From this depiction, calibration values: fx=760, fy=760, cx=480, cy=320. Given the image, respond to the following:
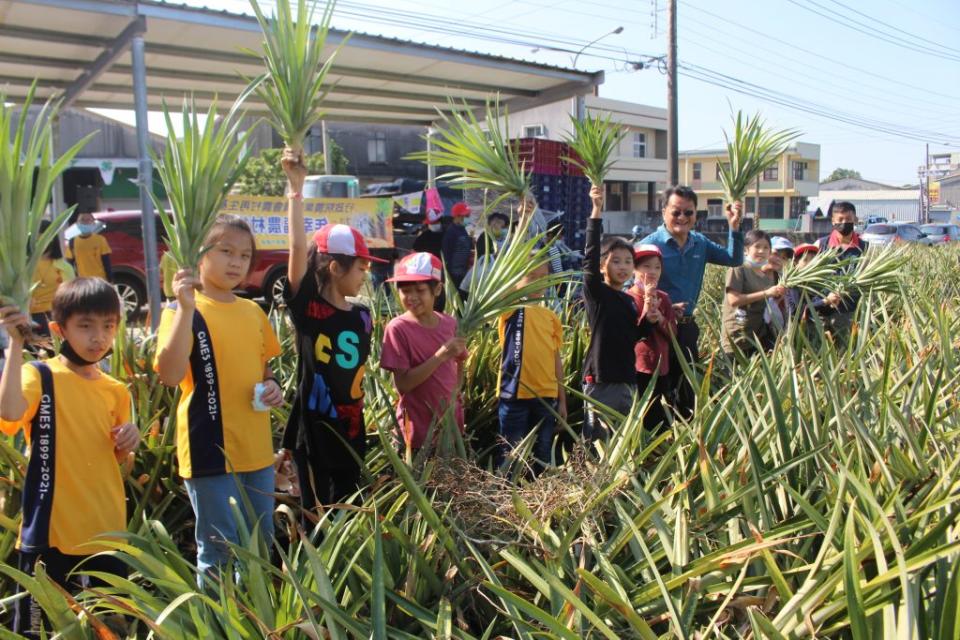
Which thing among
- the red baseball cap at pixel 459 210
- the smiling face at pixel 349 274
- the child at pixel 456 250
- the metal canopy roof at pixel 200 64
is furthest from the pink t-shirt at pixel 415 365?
the red baseball cap at pixel 459 210

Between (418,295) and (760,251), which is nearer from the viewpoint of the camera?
(418,295)

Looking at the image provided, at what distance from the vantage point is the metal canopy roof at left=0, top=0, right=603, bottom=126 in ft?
23.7

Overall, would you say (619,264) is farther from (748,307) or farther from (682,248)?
(748,307)

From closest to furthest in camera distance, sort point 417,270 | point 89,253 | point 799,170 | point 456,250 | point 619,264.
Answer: point 417,270 → point 619,264 → point 89,253 → point 456,250 → point 799,170

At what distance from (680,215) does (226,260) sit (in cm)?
287

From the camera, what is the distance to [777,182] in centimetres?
5897

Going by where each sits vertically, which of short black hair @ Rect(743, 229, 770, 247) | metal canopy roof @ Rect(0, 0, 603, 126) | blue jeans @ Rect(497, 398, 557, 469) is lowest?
blue jeans @ Rect(497, 398, 557, 469)

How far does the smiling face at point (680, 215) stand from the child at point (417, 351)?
1.86 m

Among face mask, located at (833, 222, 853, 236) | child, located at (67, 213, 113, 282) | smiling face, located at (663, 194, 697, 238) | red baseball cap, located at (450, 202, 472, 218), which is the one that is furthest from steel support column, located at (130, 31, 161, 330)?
face mask, located at (833, 222, 853, 236)

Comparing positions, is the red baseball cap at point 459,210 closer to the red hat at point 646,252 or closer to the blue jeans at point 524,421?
the red hat at point 646,252

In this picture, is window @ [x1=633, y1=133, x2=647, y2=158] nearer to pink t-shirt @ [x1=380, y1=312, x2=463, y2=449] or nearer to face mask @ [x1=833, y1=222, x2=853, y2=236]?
face mask @ [x1=833, y1=222, x2=853, y2=236]

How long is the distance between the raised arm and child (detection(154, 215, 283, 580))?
0.59ft

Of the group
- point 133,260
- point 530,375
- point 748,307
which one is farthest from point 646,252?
point 133,260

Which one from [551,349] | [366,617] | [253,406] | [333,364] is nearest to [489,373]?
[551,349]
